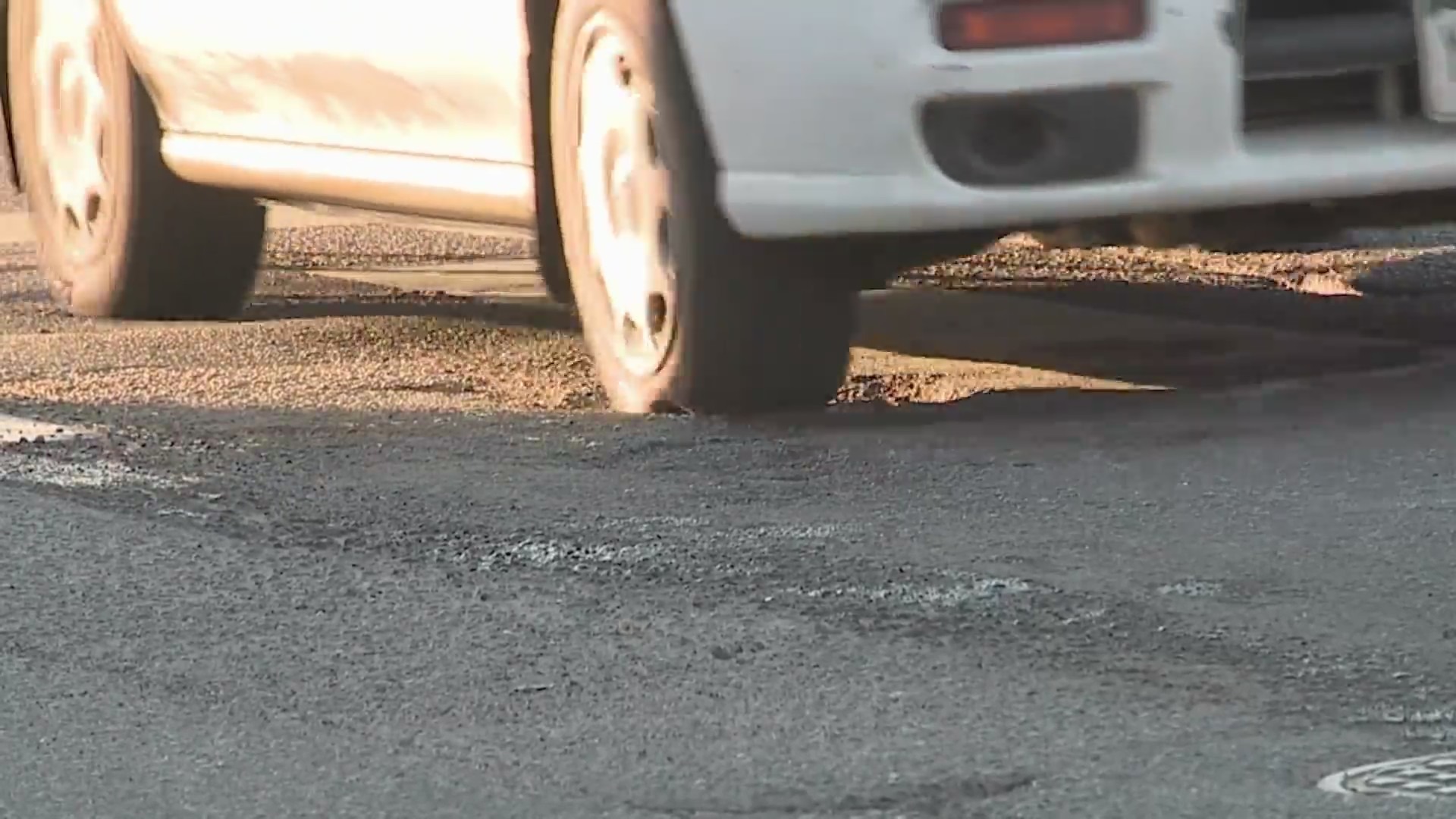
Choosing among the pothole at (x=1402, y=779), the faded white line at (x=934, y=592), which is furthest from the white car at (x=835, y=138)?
the pothole at (x=1402, y=779)

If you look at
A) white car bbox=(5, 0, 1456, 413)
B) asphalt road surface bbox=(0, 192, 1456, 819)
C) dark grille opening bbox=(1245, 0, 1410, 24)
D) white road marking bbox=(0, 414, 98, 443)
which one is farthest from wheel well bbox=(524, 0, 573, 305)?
dark grille opening bbox=(1245, 0, 1410, 24)

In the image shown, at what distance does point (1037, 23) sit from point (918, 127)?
230mm

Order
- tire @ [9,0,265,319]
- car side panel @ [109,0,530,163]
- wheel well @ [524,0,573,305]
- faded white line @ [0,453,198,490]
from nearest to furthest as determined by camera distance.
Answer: faded white line @ [0,453,198,490] → wheel well @ [524,0,573,305] → car side panel @ [109,0,530,163] → tire @ [9,0,265,319]

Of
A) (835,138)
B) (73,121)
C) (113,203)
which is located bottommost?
(113,203)

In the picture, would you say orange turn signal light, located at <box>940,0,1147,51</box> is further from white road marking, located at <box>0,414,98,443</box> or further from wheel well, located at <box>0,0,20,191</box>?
wheel well, located at <box>0,0,20,191</box>

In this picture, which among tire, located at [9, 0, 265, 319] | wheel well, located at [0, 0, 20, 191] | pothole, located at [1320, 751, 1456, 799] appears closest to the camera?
pothole, located at [1320, 751, 1456, 799]

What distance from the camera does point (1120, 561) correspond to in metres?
3.94

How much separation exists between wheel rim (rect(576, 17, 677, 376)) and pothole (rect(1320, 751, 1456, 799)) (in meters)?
2.31

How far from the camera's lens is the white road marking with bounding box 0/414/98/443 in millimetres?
5219

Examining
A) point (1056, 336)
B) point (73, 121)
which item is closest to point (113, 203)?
point (73, 121)

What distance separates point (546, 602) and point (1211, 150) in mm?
1539

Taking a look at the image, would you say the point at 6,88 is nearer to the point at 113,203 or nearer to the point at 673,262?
the point at 113,203

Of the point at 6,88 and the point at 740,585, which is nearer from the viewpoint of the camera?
the point at 740,585

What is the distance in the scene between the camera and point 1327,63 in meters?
4.95
